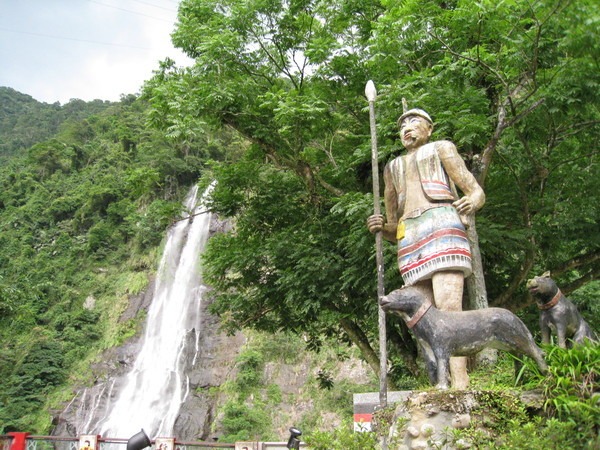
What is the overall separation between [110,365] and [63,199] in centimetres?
1978

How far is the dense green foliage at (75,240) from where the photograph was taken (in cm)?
2598

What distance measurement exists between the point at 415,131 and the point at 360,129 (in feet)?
15.0

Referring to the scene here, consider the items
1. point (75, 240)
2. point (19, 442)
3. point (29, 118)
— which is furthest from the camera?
point (29, 118)

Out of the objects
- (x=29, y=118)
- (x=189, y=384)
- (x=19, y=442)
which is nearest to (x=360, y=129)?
(x=19, y=442)

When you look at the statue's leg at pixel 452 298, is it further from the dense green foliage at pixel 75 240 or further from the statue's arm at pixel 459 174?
the dense green foliage at pixel 75 240

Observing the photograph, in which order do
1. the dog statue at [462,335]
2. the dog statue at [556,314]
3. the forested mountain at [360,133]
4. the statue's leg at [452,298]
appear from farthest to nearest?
the forested mountain at [360,133], the dog statue at [556,314], the statue's leg at [452,298], the dog statue at [462,335]

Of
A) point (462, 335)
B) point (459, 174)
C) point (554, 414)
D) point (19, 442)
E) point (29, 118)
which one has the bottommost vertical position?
point (19, 442)

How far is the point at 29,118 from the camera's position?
7156cm

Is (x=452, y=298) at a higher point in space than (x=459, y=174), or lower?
lower

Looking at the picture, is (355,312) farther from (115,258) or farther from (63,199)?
(63,199)

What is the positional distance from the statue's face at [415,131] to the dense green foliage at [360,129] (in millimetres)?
1439

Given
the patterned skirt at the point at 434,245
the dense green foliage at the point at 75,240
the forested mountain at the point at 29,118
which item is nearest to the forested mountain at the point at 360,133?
the patterned skirt at the point at 434,245

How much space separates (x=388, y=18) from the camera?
6.77m

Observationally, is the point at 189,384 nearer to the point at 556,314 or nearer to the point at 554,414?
the point at 556,314
